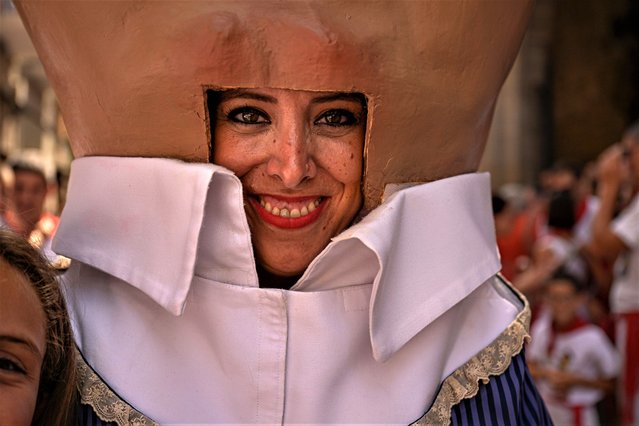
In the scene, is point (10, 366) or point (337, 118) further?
point (337, 118)

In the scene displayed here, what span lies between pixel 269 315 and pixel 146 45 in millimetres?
623

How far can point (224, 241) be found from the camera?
2145 mm

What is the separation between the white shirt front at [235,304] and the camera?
210cm

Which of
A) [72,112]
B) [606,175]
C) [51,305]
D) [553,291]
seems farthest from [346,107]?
[606,175]

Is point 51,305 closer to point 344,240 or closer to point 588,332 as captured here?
point 344,240

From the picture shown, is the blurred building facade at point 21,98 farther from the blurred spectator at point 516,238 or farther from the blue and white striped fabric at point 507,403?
the blue and white striped fabric at point 507,403

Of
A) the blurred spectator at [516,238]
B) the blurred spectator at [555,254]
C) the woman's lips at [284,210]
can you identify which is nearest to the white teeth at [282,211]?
the woman's lips at [284,210]

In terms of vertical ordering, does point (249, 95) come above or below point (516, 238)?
above

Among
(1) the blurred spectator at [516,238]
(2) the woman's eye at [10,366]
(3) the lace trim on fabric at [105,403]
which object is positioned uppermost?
(2) the woman's eye at [10,366]

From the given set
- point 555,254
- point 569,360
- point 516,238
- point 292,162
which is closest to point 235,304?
point 292,162

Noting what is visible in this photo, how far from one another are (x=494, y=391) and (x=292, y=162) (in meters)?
0.69

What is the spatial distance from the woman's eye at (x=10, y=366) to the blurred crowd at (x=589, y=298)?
3.14 m

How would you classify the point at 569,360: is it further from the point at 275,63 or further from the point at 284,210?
the point at 275,63

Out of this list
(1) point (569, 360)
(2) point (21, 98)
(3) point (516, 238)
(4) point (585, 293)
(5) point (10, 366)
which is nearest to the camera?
(5) point (10, 366)
